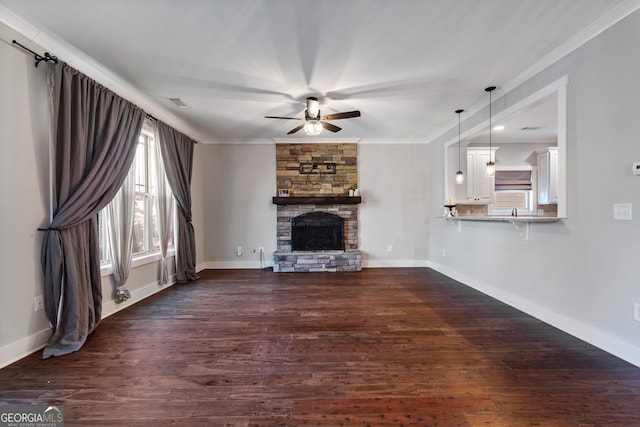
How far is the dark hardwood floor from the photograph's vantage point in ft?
4.83

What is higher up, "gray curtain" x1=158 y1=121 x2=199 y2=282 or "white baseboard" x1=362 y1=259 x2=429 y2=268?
"gray curtain" x1=158 y1=121 x2=199 y2=282

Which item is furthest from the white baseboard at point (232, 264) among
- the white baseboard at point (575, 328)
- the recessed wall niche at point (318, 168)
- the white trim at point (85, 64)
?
the white baseboard at point (575, 328)

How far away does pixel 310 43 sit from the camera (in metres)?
2.24

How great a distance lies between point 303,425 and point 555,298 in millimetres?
2691

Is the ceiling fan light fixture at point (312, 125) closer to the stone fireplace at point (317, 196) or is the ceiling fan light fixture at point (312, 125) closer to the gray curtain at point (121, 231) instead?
the stone fireplace at point (317, 196)

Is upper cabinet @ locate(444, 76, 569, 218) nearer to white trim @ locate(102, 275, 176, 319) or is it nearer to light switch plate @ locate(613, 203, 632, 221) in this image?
light switch plate @ locate(613, 203, 632, 221)

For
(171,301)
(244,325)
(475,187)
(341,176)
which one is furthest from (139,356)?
(475,187)

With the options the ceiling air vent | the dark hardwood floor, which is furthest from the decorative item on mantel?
the ceiling air vent

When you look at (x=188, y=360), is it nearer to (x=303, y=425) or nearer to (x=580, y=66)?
(x=303, y=425)

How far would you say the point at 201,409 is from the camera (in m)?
1.51

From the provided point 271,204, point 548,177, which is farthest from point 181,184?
point 548,177

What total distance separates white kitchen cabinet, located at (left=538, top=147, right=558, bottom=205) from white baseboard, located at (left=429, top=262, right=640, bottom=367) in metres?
3.45

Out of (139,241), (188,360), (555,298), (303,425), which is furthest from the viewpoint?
(139,241)

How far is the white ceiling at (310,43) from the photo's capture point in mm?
1878
